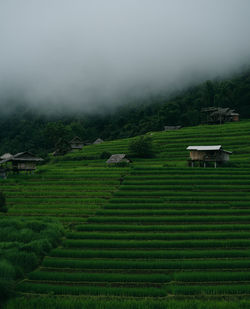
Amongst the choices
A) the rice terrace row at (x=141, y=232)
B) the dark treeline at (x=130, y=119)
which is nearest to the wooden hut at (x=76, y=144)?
the dark treeline at (x=130, y=119)

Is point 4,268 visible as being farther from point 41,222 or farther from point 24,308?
point 41,222

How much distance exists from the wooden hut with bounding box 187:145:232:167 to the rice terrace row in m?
2.63

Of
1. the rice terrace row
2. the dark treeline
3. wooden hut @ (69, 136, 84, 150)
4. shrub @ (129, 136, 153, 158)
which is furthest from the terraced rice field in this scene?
the dark treeline

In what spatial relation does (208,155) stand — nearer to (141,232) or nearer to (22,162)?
(141,232)

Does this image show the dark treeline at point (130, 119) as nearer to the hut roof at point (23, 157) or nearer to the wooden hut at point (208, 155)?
the hut roof at point (23, 157)

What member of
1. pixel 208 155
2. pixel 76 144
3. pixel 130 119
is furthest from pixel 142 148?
pixel 130 119

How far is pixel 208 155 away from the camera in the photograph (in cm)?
5803

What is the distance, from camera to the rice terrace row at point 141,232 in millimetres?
21234

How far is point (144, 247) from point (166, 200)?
13463mm

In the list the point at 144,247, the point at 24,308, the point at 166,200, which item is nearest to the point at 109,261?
the point at 144,247

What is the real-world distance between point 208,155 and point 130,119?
330 ft

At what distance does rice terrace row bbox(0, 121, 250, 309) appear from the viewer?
→ 836 inches

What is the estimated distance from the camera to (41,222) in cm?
3228

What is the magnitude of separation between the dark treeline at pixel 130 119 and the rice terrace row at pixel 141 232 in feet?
229
